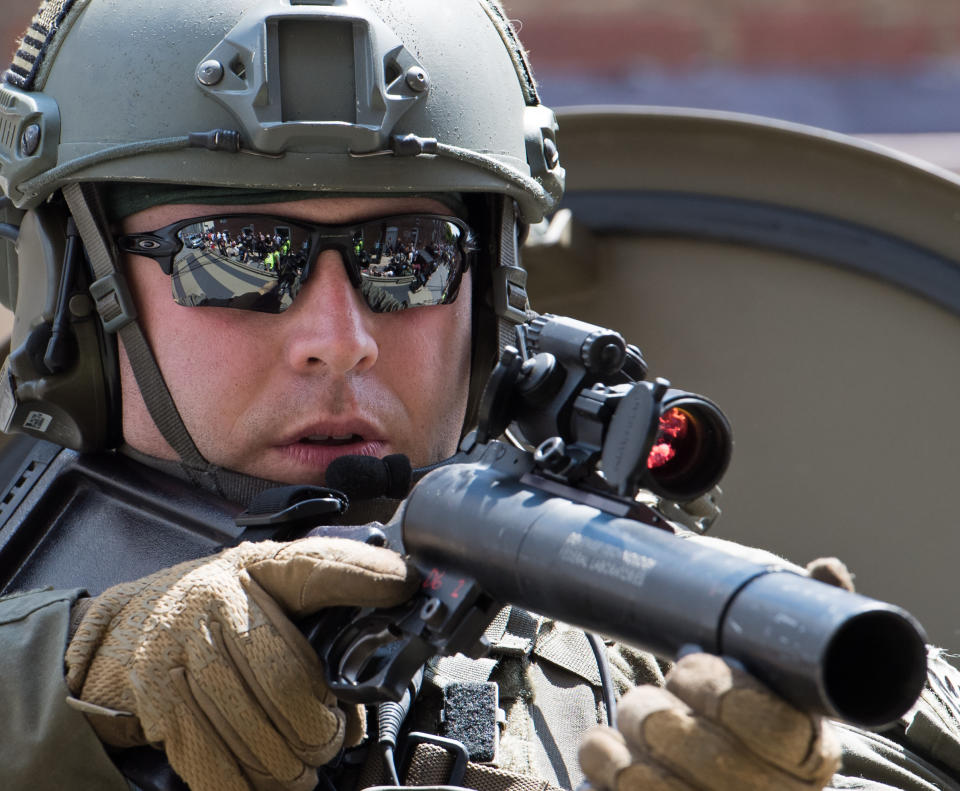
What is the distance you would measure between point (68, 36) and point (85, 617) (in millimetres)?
1317

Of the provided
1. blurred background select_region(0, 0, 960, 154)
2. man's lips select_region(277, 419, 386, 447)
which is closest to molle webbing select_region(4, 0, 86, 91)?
man's lips select_region(277, 419, 386, 447)

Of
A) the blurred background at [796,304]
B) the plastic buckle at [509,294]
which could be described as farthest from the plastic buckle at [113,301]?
the blurred background at [796,304]

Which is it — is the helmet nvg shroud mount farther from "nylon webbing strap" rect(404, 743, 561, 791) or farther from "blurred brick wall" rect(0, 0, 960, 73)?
"blurred brick wall" rect(0, 0, 960, 73)

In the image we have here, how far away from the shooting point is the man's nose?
252cm

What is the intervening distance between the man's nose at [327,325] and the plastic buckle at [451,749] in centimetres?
69

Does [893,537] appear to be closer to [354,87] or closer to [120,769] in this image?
[354,87]

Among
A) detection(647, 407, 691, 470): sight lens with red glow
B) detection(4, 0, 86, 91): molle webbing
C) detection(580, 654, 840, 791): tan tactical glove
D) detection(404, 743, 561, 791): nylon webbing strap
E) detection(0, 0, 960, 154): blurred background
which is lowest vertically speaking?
detection(404, 743, 561, 791): nylon webbing strap

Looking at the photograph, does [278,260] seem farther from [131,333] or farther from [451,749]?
[451,749]

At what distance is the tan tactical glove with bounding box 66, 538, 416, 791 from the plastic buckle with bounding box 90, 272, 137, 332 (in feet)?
2.66

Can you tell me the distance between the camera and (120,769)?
6.82 feet

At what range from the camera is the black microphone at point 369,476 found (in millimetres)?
2404

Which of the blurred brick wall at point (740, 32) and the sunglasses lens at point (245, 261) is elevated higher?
the blurred brick wall at point (740, 32)

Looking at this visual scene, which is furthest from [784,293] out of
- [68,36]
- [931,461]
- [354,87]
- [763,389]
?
[68,36]

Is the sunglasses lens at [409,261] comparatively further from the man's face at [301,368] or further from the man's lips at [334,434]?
the man's lips at [334,434]
